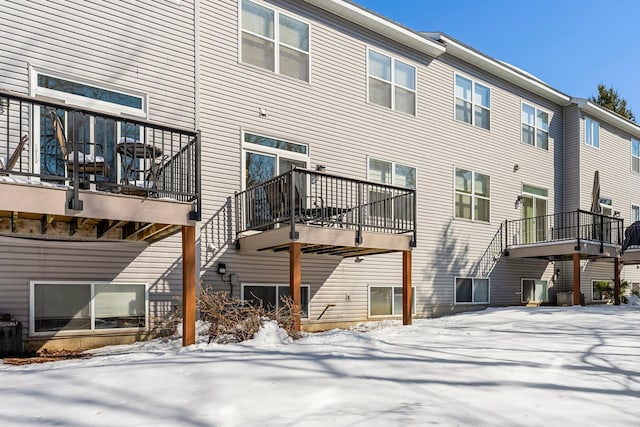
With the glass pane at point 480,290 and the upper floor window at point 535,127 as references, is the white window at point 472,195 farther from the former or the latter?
the upper floor window at point 535,127

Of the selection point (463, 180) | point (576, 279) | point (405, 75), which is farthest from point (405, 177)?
point (576, 279)

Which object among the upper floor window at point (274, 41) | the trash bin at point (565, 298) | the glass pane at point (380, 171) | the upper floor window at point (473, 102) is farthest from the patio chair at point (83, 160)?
the trash bin at point (565, 298)

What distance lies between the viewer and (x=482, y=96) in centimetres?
1371

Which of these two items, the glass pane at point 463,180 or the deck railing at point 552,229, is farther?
the deck railing at point 552,229

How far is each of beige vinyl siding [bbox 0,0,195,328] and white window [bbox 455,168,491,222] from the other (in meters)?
7.23

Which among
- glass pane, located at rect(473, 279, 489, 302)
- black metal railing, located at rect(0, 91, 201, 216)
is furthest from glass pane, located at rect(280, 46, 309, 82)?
glass pane, located at rect(473, 279, 489, 302)

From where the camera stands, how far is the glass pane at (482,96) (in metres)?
13.6

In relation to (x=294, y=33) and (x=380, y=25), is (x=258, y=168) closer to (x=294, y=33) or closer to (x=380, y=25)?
(x=294, y=33)

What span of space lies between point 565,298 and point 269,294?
32.0 ft

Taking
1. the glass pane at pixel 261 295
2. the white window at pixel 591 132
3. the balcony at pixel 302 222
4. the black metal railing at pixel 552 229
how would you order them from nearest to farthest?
the balcony at pixel 302 222, the glass pane at pixel 261 295, the black metal railing at pixel 552 229, the white window at pixel 591 132

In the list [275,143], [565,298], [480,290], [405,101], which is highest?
[405,101]

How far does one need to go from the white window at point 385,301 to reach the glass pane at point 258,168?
3400 mm

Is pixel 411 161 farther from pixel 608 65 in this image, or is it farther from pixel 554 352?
pixel 608 65

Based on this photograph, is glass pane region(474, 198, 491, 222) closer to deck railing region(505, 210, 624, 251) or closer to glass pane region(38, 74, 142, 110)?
deck railing region(505, 210, 624, 251)
